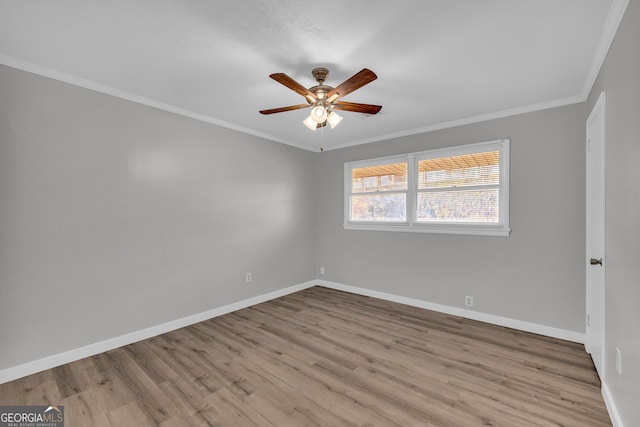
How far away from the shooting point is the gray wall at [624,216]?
1401mm

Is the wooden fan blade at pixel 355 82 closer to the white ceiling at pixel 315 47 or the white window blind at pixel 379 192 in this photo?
the white ceiling at pixel 315 47

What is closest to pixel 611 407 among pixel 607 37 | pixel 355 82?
pixel 607 37

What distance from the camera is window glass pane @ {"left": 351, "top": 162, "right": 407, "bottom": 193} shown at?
4.22 metres

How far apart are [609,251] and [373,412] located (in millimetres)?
1928

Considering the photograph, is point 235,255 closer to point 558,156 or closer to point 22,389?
point 22,389

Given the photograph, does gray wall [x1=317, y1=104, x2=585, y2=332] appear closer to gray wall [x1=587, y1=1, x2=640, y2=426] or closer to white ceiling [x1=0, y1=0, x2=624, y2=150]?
A: white ceiling [x1=0, y1=0, x2=624, y2=150]

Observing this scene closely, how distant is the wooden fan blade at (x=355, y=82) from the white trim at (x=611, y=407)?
260cm

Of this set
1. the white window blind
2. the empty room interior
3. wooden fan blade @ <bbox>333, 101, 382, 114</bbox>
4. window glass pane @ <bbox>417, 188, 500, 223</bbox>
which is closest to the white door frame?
the empty room interior

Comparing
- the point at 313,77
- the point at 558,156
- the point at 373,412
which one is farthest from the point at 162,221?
the point at 558,156

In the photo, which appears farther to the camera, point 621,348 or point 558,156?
point 558,156

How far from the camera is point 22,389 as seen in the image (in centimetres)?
210

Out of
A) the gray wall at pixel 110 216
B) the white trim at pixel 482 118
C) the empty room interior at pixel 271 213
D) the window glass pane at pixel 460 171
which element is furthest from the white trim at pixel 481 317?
the white trim at pixel 482 118

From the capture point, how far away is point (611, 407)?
5.89ft

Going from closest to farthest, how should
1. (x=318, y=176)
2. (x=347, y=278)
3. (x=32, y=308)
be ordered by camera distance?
1. (x=32, y=308)
2. (x=347, y=278)
3. (x=318, y=176)
